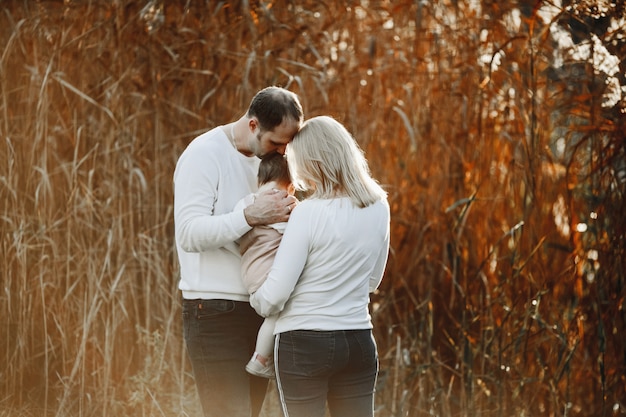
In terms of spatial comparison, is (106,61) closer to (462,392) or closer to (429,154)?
(429,154)

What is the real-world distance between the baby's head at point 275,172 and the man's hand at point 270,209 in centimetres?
7

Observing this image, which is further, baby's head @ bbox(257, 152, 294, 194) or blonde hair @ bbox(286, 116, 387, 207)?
baby's head @ bbox(257, 152, 294, 194)

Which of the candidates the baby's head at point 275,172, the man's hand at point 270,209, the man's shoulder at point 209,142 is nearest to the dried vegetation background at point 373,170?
the man's shoulder at point 209,142

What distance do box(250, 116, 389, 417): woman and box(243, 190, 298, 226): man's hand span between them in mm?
88

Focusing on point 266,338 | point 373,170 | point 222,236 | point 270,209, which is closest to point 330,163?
point 270,209

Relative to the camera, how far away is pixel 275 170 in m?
2.43

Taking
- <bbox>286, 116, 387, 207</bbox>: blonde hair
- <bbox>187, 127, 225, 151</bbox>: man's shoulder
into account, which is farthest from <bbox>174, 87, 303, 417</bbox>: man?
<bbox>286, 116, 387, 207</bbox>: blonde hair

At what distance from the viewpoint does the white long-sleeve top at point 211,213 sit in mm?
2383

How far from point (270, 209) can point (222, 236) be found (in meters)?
0.15

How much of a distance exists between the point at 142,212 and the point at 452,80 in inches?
55.8

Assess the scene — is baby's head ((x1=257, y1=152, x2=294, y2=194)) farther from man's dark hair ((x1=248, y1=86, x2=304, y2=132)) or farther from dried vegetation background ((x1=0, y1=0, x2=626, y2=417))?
dried vegetation background ((x1=0, y1=0, x2=626, y2=417))

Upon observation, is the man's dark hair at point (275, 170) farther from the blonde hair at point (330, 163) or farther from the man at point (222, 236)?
the blonde hair at point (330, 163)

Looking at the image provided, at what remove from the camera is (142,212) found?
3.68m

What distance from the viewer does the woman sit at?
87.7 inches
